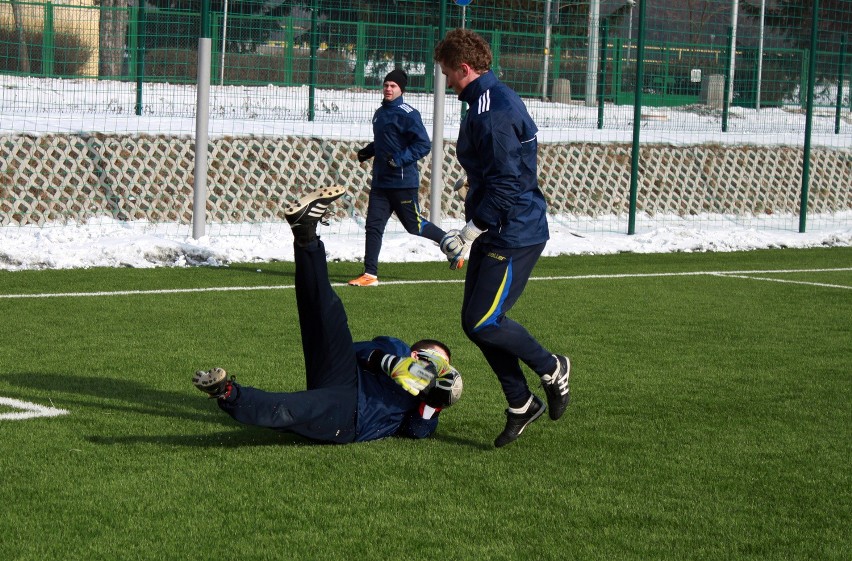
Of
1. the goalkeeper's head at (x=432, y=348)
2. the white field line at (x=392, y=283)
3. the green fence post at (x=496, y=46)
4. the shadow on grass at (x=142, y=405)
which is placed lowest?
the shadow on grass at (x=142, y=405)

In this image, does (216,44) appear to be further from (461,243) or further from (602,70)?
(461,243)

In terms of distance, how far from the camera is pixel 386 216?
40.9ft

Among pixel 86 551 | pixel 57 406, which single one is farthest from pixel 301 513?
pixel 57 406

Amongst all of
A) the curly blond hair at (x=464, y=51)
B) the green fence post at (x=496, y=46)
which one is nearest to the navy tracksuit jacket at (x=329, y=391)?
the curly blond hair at (x=464, y=51)

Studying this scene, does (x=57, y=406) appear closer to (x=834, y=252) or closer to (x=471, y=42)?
(x=471, y=42)

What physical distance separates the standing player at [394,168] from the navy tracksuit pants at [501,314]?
6.03 meters

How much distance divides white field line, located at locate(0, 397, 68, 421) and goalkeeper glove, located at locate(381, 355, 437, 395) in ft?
5.99

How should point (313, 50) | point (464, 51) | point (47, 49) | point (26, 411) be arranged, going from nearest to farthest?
point (464, 51), point (26, 411), point (47, 49), point (313, 50)

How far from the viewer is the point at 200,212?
14.3 m

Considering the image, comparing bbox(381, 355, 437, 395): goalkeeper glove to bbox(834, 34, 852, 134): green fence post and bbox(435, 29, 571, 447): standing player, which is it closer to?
bbox(435, 29, 571, 447): standing player

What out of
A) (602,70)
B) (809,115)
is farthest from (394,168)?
(809,115)

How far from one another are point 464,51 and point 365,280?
20.5 feet

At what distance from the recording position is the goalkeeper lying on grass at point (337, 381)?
5625 millimetres

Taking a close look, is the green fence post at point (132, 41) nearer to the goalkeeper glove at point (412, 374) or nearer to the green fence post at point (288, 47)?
the green fence post at point (288, 47)
